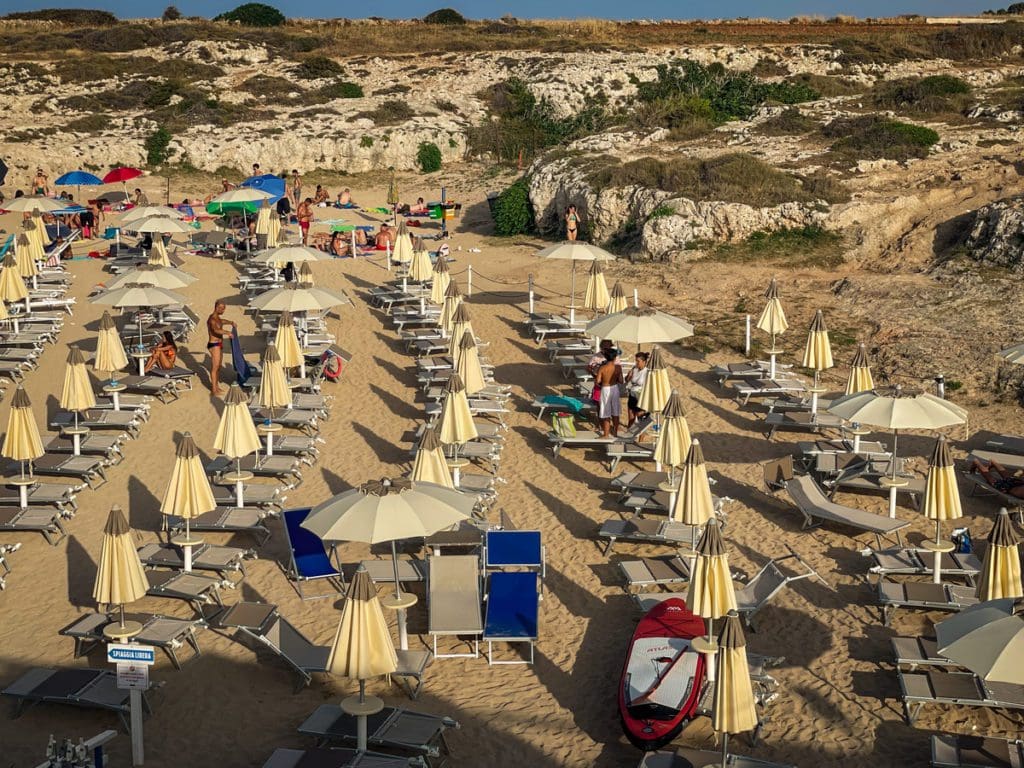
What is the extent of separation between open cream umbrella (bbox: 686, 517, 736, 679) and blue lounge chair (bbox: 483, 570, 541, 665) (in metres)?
2.05

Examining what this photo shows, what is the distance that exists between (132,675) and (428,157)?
3693cm

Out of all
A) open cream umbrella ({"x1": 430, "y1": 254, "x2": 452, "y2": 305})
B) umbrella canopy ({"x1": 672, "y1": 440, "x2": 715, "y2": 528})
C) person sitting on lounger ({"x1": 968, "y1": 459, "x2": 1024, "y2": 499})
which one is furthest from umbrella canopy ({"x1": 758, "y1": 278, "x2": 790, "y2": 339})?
umbrella canopy ({"x1": 672, "y1": 440, "x2": 715, "y2": 528})

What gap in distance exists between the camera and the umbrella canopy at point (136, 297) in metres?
19.7

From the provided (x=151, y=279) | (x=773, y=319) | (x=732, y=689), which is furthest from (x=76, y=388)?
(x=773, y=319)

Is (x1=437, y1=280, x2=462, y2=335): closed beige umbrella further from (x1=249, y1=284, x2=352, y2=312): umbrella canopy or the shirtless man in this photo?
the shirtless man

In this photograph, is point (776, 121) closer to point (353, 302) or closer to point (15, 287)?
point (353, 302)

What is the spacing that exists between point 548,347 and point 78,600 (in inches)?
431

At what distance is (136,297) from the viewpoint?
19812 mm

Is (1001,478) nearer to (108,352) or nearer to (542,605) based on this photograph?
(542,605)

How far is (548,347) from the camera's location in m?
21.6

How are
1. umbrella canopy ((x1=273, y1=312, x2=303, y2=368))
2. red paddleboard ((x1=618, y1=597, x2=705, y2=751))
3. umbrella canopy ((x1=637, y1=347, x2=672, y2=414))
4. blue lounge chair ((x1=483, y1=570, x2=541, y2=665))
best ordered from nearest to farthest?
red paddleboard ((x1=618, y1=597, x2=705, y2=751))
blue lounge chair ((x1=483, y1=570, x2=541, y2=665))
umbrella canopy ((x1=637, y1=347, x2=672, y2=414))
umbrella canopy ((x1=273, y1=312, x2=303, y2=368))

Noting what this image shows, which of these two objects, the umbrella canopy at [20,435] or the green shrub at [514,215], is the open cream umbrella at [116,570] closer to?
the umbrella canopy at [20,435]

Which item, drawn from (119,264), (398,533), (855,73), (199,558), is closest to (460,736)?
(398,533)

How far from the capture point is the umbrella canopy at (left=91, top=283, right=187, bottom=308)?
64.6 ft
